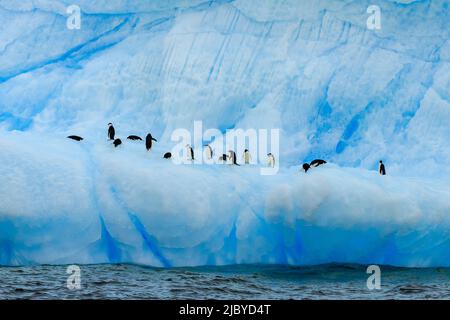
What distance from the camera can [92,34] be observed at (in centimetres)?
1789

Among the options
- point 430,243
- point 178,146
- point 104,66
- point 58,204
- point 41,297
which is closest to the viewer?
point 41,297

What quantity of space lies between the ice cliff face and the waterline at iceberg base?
0.07 feet

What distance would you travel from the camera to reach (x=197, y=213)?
1373cm

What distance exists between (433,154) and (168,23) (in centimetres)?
532

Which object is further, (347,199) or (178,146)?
(178,146)

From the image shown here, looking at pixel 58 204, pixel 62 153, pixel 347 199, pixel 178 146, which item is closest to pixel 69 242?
pixel 58 204

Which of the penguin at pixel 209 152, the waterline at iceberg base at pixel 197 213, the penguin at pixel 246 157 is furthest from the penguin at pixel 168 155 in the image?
the penguin at pixel 246 157

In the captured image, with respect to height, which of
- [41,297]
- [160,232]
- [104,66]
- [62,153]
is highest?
[104,66]

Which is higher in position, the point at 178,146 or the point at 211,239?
the point at 178,146

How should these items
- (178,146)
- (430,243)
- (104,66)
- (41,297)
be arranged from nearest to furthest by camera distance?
(41,297), (430,243), (178,146), (104,66)

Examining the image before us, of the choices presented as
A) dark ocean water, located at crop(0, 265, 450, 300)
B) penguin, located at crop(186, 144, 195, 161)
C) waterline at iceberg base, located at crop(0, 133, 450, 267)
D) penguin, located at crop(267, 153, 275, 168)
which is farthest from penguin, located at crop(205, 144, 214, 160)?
dark ocean water, located at crop(0, 265, 450, 300)

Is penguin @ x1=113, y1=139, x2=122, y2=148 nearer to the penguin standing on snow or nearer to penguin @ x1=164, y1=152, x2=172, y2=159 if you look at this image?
penguin @ x1=164, y1=152, x2=172, y2=159

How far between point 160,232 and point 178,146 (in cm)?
232

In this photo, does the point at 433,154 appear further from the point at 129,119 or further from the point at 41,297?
the point at 41,297
